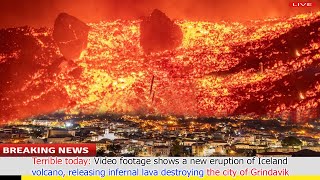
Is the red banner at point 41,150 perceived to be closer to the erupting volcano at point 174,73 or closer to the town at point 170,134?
the town at point 170,134

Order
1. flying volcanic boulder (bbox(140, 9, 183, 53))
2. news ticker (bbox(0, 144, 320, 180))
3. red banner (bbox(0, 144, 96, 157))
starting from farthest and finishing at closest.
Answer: flying volcanic boulder (bbox(140, 9, 183, 53)) → red banner (bbox(0, 144, 96, 157)) → news ticker (bbox(0, 144, 320, 180))

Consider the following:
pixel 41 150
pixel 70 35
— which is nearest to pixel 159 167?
pixel 41 150

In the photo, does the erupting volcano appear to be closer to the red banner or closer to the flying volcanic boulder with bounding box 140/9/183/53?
the flying volcanic boulder with bounding box 140/9/183/53

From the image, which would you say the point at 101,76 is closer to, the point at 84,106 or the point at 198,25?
the point at 84,106

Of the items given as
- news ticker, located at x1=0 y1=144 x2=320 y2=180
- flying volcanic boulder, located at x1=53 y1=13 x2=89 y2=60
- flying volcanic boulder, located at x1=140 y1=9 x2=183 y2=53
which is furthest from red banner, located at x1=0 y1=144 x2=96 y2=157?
flying volcanic boulder, located at x1=140 y1=9 x2=183 y2=53

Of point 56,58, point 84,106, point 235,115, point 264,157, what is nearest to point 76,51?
point 56,58

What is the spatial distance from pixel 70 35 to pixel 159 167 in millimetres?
1701

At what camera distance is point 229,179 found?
511 centimetres

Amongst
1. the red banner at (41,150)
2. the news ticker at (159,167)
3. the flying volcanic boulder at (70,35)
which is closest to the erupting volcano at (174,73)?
the flying volcanic boulder at (70,35)

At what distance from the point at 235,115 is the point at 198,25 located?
0.96 m

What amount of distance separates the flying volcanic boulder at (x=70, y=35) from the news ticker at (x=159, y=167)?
1251 millimetres

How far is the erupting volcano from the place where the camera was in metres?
5.79

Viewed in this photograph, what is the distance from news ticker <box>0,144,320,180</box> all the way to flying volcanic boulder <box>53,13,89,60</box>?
1251 mm

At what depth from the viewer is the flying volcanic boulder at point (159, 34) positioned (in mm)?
5840
